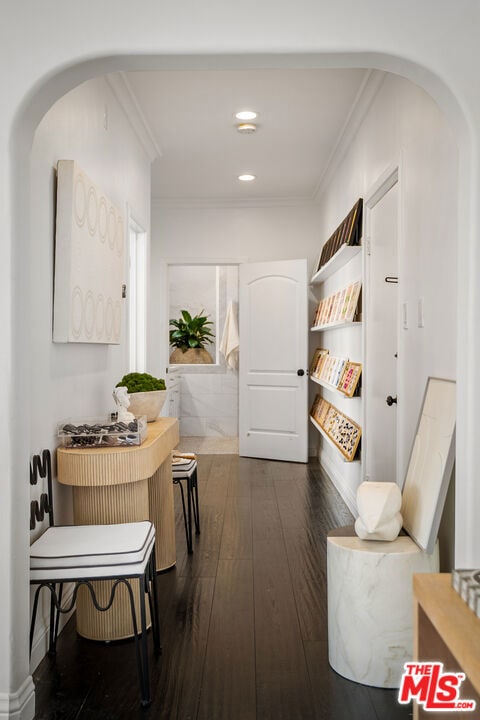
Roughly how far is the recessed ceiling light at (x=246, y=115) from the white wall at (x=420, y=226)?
37.2 inches

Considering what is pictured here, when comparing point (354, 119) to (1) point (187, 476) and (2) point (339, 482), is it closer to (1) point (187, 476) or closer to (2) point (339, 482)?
(1) point (187, 476)

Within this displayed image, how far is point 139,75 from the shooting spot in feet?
12.4

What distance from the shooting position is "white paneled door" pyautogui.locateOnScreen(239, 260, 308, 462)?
6.59 m

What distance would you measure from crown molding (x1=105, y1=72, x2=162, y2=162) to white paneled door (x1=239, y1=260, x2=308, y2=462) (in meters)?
1.96

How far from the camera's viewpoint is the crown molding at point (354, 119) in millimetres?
3714

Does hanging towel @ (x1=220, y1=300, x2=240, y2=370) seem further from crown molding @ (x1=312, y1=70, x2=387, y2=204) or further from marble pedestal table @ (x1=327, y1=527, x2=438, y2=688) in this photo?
marble pedestal table @ (x1=327, y1=527, x2=438, y2=688)

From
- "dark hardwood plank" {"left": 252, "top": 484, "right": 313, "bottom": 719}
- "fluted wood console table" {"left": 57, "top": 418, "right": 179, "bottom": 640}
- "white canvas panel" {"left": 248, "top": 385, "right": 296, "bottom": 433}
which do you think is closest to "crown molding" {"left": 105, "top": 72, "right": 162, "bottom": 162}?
"fluted wood console table" {"left": 57, "top": 418, "right": 179, "bottom": 640}

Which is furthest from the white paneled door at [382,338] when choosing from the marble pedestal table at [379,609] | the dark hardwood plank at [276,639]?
the marble pedestal table at [379,609]

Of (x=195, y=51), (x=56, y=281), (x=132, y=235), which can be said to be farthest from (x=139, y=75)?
(x=195, y=51)

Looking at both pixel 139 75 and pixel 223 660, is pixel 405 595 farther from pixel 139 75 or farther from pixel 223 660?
pixel 139 75

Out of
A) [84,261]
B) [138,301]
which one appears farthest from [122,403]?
[138,301]

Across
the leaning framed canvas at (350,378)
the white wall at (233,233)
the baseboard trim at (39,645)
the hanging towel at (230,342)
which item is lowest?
the baseboard trim at (39,645)

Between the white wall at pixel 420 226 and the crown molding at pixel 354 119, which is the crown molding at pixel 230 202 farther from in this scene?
the white wall at pixel 420 226

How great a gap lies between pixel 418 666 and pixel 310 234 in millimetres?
5835
